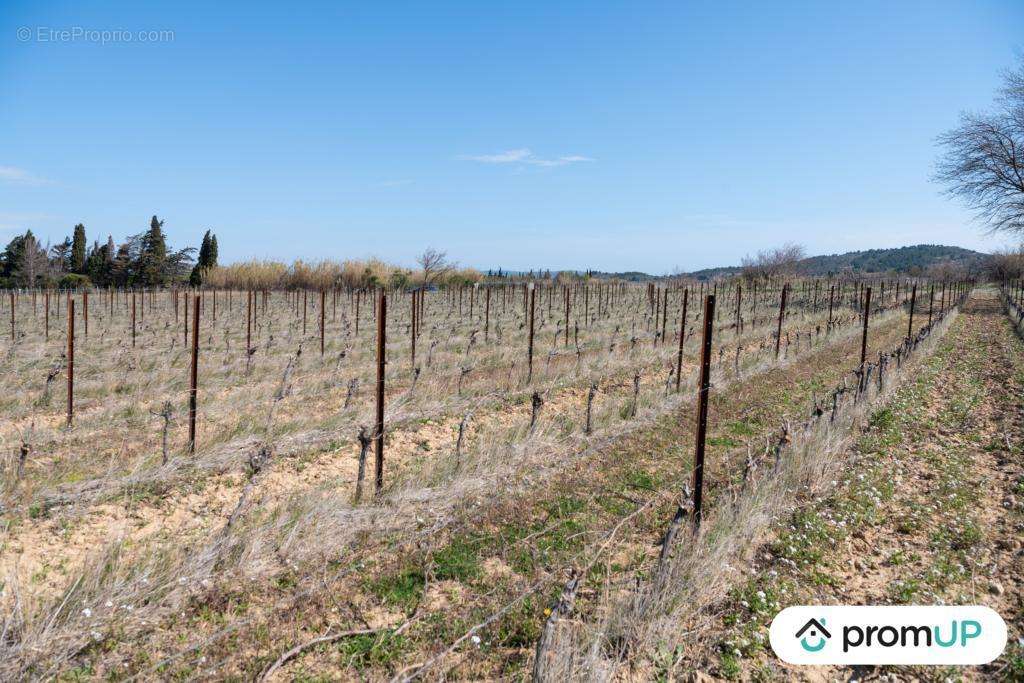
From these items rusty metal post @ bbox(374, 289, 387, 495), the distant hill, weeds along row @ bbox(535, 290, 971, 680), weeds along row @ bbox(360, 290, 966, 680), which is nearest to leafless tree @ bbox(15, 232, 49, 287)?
rusty metal post @ bbox(374, 289, 387, 495)

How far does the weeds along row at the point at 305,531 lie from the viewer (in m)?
3.82

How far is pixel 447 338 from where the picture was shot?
18.2m

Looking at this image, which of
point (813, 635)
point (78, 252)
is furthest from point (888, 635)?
point (78, 252)

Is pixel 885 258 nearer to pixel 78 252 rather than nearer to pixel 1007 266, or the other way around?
pixel 1007 266

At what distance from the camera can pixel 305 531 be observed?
199 inches

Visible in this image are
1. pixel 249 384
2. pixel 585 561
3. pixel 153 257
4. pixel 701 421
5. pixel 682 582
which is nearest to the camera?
pixel 682 582

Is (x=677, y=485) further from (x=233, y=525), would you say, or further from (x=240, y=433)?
(x=240, y=433)

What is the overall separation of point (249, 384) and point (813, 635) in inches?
406

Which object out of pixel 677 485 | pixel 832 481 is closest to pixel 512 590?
pixel 677 485

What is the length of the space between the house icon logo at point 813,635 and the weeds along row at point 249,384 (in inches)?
209

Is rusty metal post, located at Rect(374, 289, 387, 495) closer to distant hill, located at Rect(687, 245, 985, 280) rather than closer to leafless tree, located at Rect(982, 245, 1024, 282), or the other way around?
leafless tree, located at Rect(982, 245, 1024, 282)

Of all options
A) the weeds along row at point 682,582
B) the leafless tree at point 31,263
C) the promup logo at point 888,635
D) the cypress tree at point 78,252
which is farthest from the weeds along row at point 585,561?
the cypress tree at point 78,252

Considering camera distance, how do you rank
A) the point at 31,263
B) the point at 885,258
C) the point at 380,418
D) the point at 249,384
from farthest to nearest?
1. the point at 885,258
2. the point at 31,263
3. the point at 249,384
4. the point at 380,418

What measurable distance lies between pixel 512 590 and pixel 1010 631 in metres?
3.37
